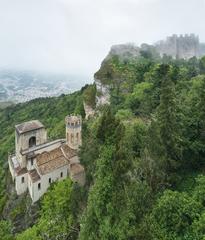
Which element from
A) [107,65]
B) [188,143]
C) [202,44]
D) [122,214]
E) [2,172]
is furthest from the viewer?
[202,44]

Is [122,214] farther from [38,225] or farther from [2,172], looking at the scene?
[2,172]

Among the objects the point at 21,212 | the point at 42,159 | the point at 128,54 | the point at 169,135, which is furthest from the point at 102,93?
the point at 169,135

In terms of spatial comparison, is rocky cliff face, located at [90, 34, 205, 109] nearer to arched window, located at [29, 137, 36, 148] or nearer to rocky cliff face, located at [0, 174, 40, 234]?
arched window, located at [29, 137, 36, 148]

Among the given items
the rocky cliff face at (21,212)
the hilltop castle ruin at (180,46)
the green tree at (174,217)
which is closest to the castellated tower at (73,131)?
the rocky cliff face at (21,212)

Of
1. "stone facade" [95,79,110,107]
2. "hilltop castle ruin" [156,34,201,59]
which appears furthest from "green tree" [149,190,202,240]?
"hilltop castle ruin" [156,34,201,59]

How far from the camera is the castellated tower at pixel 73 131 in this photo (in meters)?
48.9

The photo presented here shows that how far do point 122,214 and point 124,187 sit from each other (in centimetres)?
220

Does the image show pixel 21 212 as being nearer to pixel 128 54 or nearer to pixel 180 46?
pixel 128 54

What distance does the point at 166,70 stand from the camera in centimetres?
5594

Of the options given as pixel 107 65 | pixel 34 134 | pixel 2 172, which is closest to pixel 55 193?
pixel 34 134

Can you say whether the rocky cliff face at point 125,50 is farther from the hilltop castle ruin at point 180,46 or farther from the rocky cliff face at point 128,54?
the hilltop castle ruin at point 180,46

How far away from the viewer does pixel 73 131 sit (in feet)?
161

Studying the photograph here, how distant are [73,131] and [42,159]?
5.67 metres

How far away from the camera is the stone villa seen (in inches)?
1793
